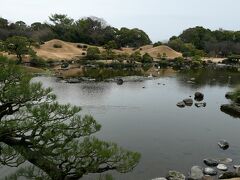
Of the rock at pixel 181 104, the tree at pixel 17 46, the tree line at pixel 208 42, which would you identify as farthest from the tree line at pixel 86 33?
the rock at pixel 181 104

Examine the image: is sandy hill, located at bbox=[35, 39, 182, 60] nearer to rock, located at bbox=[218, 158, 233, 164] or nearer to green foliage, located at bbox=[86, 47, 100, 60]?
green foliage, located at bbox=[86, 47, 100, 60]

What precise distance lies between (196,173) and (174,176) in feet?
3.76

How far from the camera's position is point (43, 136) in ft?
32.0

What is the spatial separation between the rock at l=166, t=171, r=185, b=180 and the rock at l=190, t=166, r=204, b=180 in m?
0.49

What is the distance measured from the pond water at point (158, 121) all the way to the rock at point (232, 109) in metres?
0.74

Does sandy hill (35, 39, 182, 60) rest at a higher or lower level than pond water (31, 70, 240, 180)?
higher

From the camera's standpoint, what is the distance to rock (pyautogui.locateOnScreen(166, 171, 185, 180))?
17.0 metres

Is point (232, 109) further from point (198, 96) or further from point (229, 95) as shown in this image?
point (229, 95)

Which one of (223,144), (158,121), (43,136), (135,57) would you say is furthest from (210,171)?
(135,57)

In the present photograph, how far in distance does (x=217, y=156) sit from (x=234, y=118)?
1081 centimetres

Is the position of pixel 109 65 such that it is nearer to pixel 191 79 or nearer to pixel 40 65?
pixel 40 65

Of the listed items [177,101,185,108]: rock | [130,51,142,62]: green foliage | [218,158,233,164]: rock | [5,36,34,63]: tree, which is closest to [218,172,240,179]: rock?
[218,158,233,164]: rock

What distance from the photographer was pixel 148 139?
2344 centimetres

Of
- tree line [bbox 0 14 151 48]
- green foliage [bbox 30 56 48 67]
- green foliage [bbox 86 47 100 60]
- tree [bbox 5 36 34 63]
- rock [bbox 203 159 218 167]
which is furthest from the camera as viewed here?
tree line [bbox 0 14 151 48]
